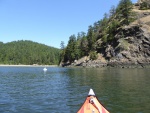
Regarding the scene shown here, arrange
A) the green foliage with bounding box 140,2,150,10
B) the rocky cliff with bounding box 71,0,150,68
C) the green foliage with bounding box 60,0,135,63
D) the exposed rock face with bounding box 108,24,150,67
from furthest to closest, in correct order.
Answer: the green foliage with bounding box 140,2,150,10, the green foliage with bounding box 60,0,135,63, the rocky cliff with bounding box 71,0,150,68, the exposed rock face with bounding box 108,24,150,67

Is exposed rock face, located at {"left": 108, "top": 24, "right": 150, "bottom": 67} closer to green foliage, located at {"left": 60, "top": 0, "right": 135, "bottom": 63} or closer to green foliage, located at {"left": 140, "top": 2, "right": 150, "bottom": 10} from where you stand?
green foliage, located at {"left": 60, "top": 0, "right": 135, "bottom": 63}

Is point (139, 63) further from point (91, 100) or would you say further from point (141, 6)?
point (91, 100)

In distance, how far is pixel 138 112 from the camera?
23.6 meters

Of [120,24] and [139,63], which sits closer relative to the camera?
[139,63]

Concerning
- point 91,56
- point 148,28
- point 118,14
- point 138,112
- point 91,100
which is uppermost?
point 118,14

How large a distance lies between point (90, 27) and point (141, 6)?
3934 centimetres

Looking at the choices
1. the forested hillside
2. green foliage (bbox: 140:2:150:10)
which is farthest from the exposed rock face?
green foliage (bbox: 140:2:150:10)

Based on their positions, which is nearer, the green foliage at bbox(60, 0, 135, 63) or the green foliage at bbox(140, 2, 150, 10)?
the green foliage at bbox(60, 0, 135, 63)

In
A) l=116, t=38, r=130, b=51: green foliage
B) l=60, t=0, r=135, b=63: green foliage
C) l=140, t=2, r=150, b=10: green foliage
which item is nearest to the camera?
l=116, t=38, r=130, b=51: green foliage

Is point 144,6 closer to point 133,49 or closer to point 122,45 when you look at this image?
point 122,45

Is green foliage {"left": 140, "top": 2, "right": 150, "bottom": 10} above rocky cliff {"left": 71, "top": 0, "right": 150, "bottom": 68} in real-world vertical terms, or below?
above

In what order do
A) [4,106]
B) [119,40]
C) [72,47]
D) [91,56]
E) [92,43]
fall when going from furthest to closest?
[72,47] < [92,43] < [91,56] < [119,40] < [4,106]

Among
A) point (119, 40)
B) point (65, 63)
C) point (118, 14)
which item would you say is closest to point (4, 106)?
point (119, 40)

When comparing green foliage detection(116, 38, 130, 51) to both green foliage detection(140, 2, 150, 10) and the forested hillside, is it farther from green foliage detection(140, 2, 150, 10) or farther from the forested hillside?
green foliage detection(140, 2, 150, 10)
